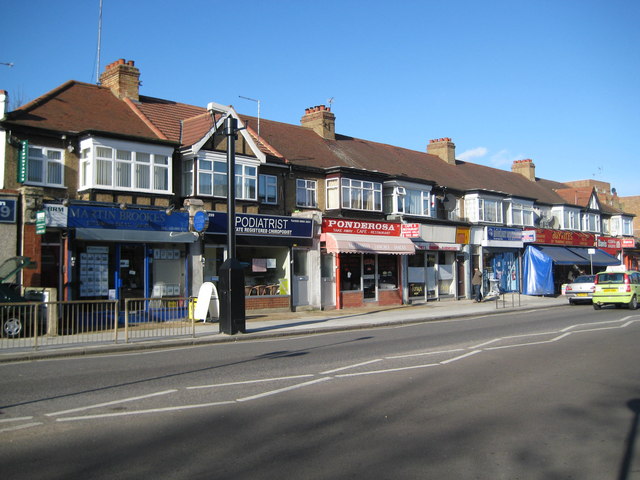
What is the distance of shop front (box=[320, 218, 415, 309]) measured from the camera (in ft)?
85.9

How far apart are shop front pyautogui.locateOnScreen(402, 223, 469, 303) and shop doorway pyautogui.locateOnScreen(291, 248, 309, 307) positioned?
6323 millimetres

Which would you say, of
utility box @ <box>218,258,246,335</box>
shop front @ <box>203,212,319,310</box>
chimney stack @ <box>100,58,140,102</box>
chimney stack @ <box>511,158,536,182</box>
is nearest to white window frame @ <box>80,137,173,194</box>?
shop front @ <box>203,212,319,310</box>

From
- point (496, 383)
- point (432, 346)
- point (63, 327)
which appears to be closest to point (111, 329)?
point (63, 327)

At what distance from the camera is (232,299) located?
1675 cm

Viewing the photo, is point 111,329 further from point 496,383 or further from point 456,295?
point 456,295

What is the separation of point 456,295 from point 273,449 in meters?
28.4

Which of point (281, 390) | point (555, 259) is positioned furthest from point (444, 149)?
point (281, 390)

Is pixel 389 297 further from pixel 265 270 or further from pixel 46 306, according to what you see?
pixel 46 306

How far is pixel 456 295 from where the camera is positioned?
33.2m

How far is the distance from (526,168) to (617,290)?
26.3 metres

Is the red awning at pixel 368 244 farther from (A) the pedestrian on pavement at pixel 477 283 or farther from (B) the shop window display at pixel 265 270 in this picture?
(A) the pedestrian on pavement at pixel 477 283

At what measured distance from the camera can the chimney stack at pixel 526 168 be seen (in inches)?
1930

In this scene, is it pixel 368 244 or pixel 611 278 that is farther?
pixel 368 244

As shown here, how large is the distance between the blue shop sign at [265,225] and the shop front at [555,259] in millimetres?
18356
